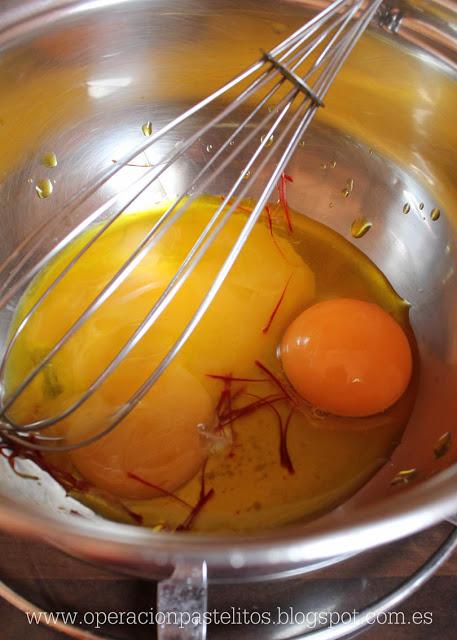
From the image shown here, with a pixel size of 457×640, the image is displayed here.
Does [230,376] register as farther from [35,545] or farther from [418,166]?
[418,166]

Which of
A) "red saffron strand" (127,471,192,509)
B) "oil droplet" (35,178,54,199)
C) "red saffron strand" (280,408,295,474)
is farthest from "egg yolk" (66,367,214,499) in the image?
"oil droplet" (35,178,54,199)

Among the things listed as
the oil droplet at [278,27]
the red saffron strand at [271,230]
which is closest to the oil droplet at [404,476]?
the red saffron strand at [271,230]

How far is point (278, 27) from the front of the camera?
91 centimetres

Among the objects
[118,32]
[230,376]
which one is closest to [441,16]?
[118,32]

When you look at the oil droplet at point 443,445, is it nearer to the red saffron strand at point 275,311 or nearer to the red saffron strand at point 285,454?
the red saffron strand at point 285,454

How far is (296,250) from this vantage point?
1.02 meters

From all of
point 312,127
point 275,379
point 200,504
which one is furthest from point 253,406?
point 312,127

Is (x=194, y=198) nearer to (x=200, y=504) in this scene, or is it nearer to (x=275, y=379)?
(x=275, y=379)

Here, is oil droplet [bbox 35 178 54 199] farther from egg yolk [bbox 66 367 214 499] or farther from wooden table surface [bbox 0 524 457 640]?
wooden table surface [bbox 0 524 457 640]

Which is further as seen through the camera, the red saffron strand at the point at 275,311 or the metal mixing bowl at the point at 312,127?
the red saffron strand at the point at 275,311

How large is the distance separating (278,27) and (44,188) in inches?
17.4

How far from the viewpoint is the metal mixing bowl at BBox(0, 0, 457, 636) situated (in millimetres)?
822

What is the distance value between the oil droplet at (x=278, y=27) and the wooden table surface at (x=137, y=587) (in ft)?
2.48

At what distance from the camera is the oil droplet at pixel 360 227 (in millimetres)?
1030
